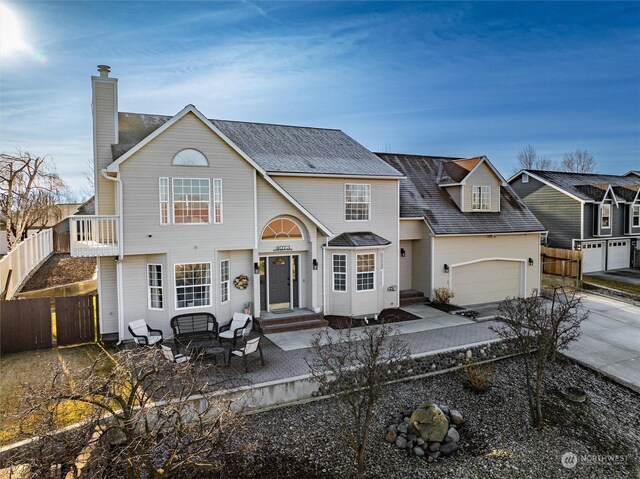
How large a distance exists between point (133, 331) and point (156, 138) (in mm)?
6121

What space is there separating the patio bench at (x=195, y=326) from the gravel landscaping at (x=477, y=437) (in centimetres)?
393

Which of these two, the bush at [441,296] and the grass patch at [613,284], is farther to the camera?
the grass patch at [613,284]

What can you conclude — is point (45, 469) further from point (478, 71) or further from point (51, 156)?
point (51, 156)

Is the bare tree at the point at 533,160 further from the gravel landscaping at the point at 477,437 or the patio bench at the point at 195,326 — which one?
the patio bench at the point at 195,326

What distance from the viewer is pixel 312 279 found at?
16078 millimetres

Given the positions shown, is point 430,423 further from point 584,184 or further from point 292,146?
point 584,184

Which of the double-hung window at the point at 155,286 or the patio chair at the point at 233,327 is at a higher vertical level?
the double-hung window at the point at 155,286

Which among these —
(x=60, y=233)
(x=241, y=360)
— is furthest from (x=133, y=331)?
(x=60, y=233)

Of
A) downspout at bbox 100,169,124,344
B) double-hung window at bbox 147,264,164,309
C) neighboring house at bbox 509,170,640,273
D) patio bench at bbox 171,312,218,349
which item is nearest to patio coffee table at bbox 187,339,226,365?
patio bench at bbox 171,312,218,349

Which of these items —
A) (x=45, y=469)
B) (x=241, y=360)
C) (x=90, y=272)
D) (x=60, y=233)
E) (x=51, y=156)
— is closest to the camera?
(x=45, y=469)

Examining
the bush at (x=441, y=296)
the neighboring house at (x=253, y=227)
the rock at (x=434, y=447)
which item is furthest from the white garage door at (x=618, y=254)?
the rock at (x=434, y=447)

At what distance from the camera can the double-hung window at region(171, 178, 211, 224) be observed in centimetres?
1340

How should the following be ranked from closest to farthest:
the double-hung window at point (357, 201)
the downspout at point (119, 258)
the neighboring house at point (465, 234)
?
the downspout at point (119, 258) < the double-hung window at point (357, 201) < the neighboring house at point (465, 234)

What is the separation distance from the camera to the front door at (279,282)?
52.5ft
